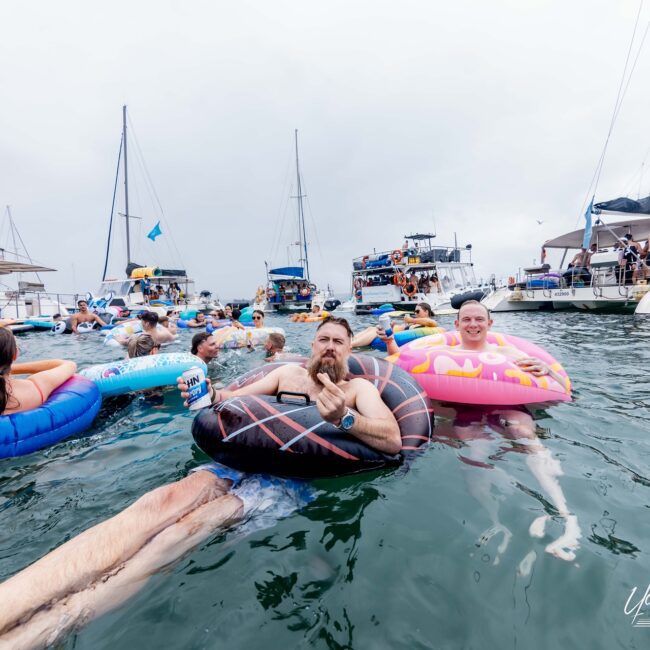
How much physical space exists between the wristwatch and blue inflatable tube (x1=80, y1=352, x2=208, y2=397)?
2.74 m

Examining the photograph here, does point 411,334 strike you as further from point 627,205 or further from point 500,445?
point 627,205

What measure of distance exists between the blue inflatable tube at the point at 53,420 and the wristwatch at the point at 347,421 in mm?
3098

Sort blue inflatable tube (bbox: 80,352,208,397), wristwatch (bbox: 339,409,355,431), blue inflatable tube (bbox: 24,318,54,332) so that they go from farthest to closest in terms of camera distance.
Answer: blue inflatable tube (bbox: 24,318,54,332) → blue inflatable tube (bbox: 80,352,208,397) → wristwatch (bbox: 339,409,355,431)

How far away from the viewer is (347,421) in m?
2.53

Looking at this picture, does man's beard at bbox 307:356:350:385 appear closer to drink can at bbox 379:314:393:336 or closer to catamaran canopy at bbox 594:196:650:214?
drink can at bbox 379:314:393:336

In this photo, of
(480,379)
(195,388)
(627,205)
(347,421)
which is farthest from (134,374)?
(627,205)

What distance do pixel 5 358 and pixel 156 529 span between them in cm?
238

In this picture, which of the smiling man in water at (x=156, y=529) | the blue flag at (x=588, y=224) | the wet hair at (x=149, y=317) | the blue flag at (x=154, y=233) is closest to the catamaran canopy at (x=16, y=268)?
the blue flag at (x=154, y=233)

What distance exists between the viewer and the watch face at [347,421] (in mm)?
2502

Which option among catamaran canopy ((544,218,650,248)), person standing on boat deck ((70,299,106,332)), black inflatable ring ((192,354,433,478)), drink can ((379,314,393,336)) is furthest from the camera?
catamaran canopy ((544,218,650,248))

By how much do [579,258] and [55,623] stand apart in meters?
24.0

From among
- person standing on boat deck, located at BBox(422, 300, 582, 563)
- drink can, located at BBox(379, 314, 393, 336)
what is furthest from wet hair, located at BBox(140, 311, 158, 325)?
person standing on boat deck, located at BBox(422, 300, 582, 563)

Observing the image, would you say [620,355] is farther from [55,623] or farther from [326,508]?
[55,623]

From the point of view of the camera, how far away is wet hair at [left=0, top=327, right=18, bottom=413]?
3297 mm
